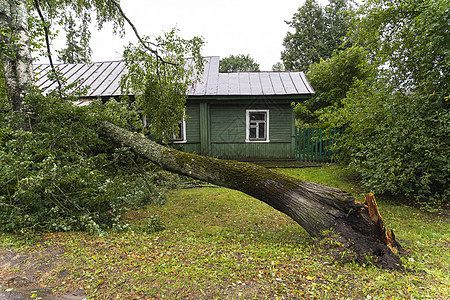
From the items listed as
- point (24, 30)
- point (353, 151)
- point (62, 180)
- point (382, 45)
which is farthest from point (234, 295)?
point (382, 45)

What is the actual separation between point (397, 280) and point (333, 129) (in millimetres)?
9582

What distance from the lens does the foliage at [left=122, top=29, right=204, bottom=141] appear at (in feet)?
20.2

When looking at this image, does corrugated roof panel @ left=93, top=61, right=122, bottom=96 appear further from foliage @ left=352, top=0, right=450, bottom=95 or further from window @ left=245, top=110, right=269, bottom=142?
foliage @ left=352, top=0, right=450, bottom=95

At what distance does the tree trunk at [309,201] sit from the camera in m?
3.02

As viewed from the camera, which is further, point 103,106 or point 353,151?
point 353,151

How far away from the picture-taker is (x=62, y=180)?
3432 mm

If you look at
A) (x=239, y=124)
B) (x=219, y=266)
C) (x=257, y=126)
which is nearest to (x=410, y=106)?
(x=219, y=266)

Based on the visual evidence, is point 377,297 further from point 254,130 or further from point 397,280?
point 254,130

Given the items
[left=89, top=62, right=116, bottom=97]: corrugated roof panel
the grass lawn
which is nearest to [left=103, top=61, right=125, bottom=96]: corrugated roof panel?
[left=89, top=62, right=116, bottom=97]: corrugated roof panel

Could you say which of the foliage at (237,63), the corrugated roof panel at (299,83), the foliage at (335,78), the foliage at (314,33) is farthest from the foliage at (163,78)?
the foliage at (237,63)

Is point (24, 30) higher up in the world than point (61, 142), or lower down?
higher up

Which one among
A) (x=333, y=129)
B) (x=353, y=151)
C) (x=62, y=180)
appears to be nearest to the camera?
(x=62, y=180)

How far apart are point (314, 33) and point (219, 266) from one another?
3497 centimetres

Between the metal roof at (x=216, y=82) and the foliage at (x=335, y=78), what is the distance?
3433mm
